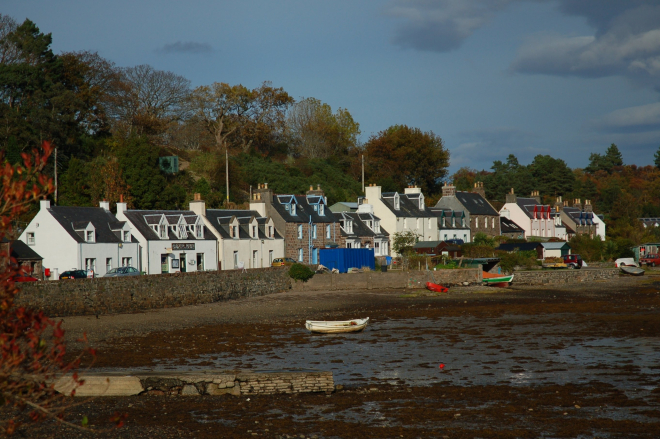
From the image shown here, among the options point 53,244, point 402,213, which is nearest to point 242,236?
point 53,244

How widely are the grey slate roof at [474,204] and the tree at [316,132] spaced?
23.2m

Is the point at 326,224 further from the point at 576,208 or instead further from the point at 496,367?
the point at 576,208

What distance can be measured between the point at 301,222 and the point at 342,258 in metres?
5.72

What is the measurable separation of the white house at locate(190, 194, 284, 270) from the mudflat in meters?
12.8

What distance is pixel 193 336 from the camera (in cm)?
2916

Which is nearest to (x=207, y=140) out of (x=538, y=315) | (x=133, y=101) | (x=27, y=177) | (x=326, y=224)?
(x=133, y=101)

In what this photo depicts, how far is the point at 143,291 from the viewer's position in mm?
39875

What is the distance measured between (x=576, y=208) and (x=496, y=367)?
89.6 meters

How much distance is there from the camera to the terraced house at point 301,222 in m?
60.9

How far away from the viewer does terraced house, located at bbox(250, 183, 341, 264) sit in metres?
60.9

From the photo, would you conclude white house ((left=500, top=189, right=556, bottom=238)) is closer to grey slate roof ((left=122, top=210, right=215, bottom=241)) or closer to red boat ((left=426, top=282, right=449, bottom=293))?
red boat ((left=426, top=282, right=449, bottom=293))

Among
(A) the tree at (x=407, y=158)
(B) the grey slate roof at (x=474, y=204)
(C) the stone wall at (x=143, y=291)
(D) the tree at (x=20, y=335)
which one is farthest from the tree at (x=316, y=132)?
(D) the tree at (x=20, y=335)

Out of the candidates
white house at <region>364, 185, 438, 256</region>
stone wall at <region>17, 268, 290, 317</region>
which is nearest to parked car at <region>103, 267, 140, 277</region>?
stone wall at <region>17, 268, 290, 317</region>

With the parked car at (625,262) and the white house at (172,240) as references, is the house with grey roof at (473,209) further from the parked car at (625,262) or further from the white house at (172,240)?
the white house at (172,240)
